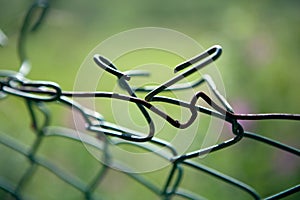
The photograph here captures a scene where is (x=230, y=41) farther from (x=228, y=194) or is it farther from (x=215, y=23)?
(x=215, y=23)

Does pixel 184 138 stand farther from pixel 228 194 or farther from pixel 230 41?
pixel 230 41

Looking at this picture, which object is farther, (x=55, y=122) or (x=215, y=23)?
(x=215, y=23)

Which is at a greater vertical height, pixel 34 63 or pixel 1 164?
pixel 34 63

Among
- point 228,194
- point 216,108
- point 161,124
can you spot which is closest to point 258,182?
point 228,194

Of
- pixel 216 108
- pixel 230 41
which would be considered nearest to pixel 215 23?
pixel 230 41

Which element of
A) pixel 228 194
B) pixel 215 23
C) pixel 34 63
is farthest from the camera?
pixel 215 23

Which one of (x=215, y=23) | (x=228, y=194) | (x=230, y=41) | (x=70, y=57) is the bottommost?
(x=228, y=194)

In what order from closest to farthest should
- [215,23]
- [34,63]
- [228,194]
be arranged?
1. [228,194]
2. [34,63]
3. [215,23]

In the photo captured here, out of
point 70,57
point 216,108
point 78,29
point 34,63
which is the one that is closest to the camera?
point 216,108

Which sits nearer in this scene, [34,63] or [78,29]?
[34,63]
